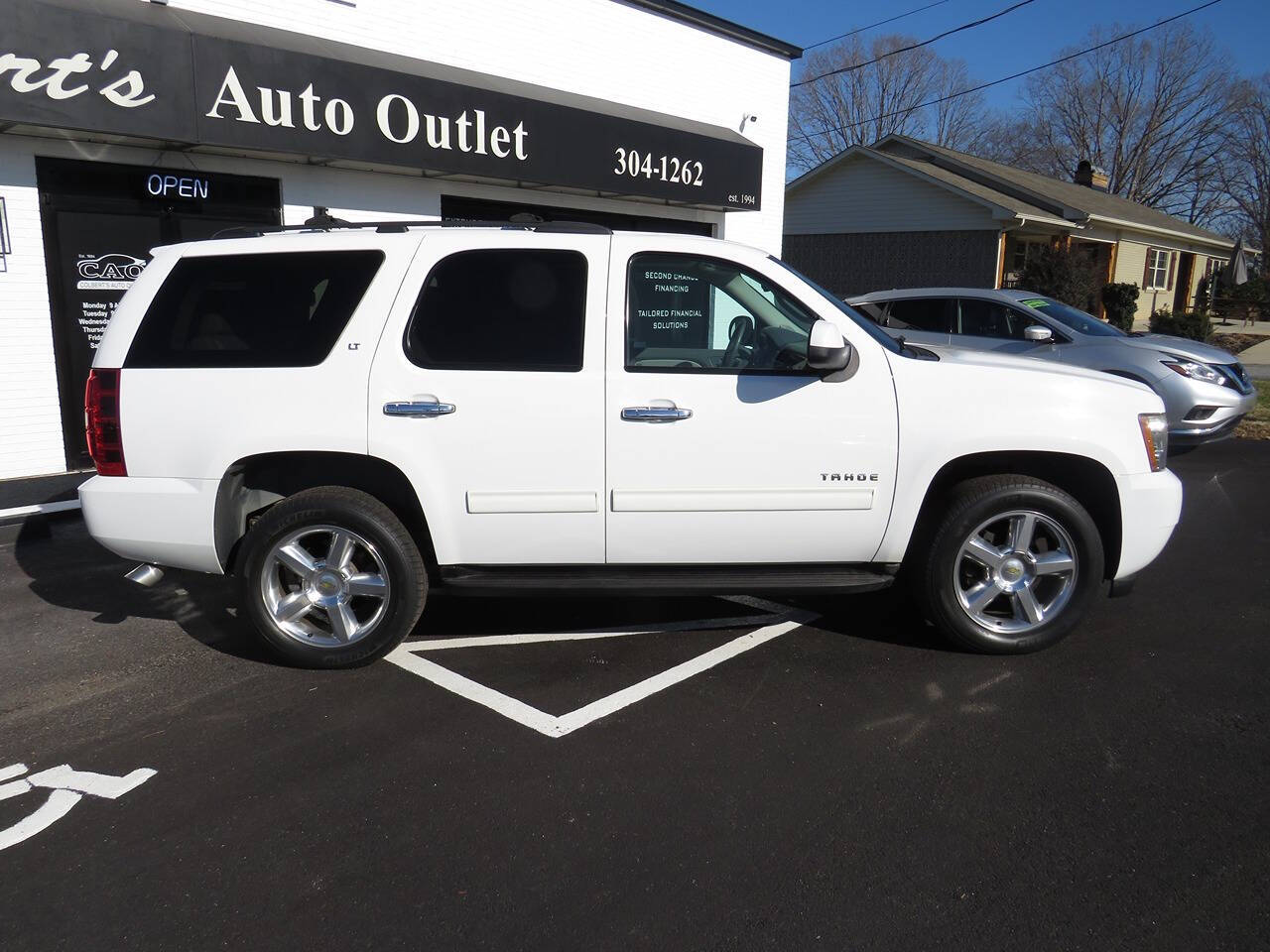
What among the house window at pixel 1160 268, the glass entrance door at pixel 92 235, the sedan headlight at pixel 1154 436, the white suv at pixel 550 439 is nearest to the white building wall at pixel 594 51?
the glass entrance door at pixel 92 235

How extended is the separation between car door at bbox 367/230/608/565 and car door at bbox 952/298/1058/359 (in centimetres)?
717

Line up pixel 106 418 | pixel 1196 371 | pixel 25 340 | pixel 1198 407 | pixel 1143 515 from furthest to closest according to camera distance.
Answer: pixel 1196 371, pixel 1198 407, pixel 25 340, pixel 1143 515, pixel 106 418

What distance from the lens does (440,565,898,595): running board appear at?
431 centimetres

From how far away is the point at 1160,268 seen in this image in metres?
33.1

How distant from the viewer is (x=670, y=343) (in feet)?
14.5

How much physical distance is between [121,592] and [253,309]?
7.45 feet

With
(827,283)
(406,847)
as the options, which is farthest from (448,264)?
(827,283)

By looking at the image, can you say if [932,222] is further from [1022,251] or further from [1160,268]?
[1160,268]

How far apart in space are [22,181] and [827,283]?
22.3 m

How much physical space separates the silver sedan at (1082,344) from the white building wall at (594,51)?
3.77 m

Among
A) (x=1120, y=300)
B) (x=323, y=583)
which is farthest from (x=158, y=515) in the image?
(x=1120, y=300)

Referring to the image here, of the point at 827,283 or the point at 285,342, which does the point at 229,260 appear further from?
the point at 827,283

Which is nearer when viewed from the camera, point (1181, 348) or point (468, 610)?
point (468, 610)

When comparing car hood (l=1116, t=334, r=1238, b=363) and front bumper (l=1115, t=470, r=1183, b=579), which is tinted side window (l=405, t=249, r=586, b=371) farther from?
car hood (l=1116, t=334, r=1238, b=363)
